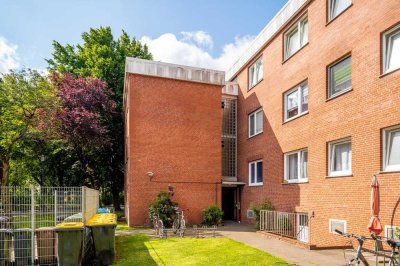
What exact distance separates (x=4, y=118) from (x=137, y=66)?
846cm

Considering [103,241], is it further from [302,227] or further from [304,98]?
[304,98]

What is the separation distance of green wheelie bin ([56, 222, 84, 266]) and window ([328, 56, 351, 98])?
31.3ft

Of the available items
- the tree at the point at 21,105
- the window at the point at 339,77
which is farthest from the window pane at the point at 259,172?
the tree at the point at 21,105

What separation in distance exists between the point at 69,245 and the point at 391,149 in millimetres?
9188

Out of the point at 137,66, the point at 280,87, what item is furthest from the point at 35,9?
the point at 280,87

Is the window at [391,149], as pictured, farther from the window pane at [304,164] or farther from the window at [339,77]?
the window pane at [304,164]

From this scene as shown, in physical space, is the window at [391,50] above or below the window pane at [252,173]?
above

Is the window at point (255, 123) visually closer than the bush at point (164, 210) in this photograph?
No

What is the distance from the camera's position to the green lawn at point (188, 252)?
920cm

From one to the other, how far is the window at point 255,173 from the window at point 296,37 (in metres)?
6.15

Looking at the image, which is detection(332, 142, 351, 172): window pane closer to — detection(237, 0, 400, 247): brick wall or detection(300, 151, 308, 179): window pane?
detection(237, 0, 400, 247): brick wall

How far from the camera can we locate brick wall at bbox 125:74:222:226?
57.8 feet

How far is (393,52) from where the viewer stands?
990 cm

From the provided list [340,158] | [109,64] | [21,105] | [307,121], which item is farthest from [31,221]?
[109,64]
